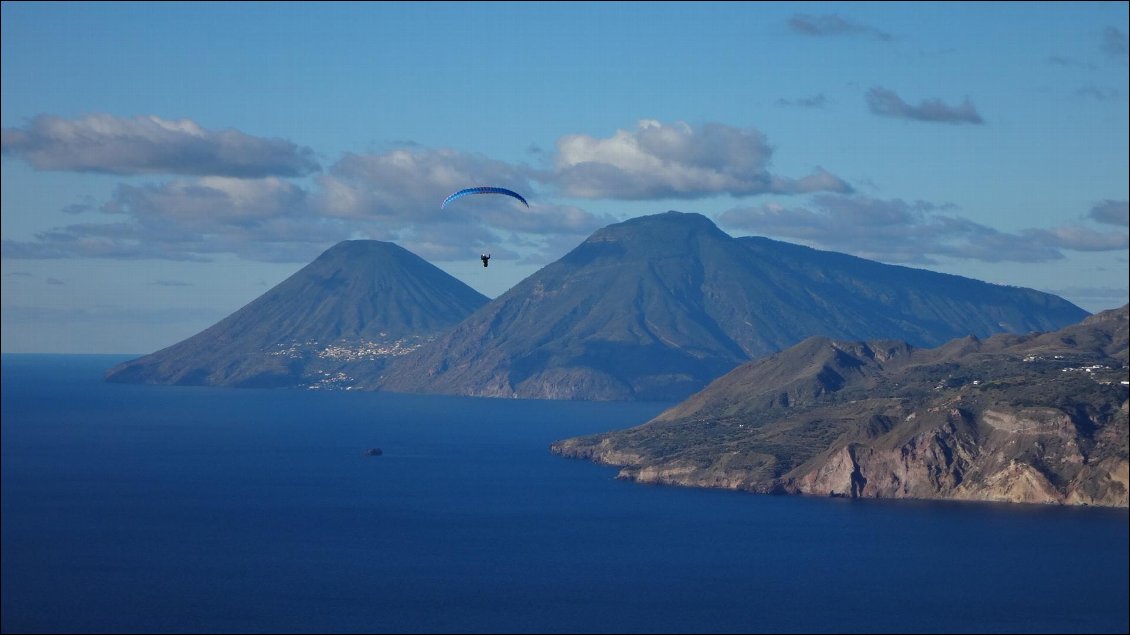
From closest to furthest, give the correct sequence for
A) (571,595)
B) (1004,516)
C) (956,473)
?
(571,595) < (1004,516) < (956,473)

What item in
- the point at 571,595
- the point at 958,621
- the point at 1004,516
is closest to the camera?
the point at 958,621

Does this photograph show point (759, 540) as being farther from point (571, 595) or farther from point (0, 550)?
point (0, 550)

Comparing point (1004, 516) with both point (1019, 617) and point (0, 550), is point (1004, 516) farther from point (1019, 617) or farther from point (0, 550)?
point (0, 550)

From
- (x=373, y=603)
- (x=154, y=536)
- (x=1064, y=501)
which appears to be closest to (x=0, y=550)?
(x=154, y=536)

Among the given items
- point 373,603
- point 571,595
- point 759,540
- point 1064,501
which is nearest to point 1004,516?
point 1064,501

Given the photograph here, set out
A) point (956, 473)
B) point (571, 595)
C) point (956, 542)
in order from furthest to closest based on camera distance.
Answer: point (956, 473) → point (956, 542) → point (571, 595)

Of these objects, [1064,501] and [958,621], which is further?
[1064,501]

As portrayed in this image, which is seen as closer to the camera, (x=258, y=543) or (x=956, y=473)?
(x=258, y=543)

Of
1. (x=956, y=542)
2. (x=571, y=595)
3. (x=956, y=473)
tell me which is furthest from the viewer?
(x=956, y=473)
